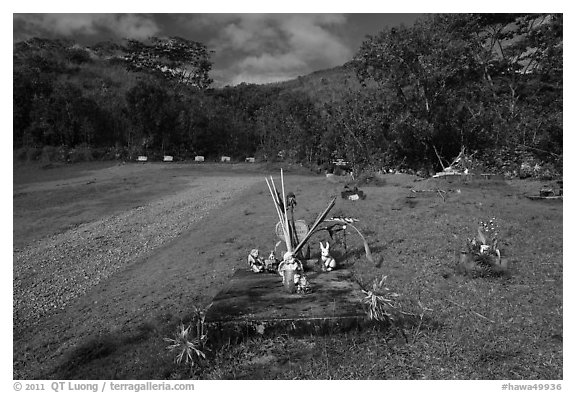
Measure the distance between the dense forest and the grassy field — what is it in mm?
5096

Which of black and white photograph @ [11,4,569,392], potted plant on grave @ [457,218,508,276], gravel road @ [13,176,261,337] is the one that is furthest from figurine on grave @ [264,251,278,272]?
gravel road @ [13,176,261,337]

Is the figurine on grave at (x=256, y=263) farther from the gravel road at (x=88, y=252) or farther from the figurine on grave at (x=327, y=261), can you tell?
the gravel road at (x=88, y=252)

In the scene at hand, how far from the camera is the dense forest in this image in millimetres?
20703

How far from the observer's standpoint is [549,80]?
24.9 meters

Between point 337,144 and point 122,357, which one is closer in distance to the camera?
point 122,357

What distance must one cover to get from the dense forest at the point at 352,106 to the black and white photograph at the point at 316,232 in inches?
5.8

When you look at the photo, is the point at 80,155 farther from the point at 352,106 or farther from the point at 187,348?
the point at 187,348

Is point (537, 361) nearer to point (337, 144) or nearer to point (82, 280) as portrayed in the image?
point (82, 280)

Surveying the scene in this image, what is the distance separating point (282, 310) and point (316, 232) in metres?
5.34

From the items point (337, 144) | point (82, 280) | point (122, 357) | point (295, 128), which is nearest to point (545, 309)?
point (122, 357)

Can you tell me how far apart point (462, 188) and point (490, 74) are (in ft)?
57.0

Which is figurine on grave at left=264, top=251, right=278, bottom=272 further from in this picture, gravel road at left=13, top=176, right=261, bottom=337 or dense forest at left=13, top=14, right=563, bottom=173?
dense forest at left=13, top=14, right=563, bottom=173

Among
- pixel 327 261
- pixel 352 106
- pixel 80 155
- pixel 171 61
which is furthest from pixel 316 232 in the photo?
pixel 171 61

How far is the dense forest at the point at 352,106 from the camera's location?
20.7 m
